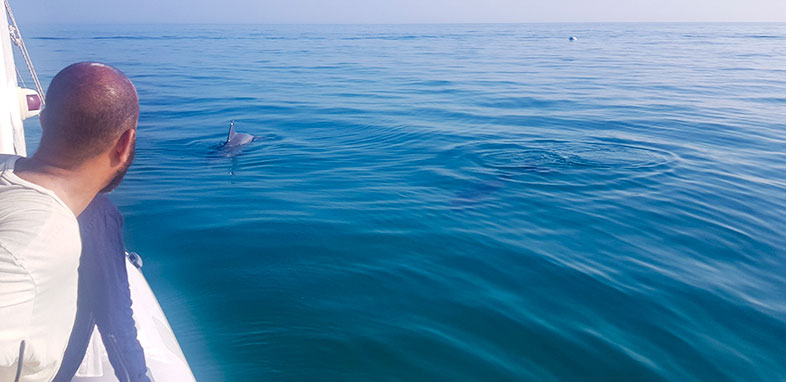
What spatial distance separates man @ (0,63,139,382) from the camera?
174cm

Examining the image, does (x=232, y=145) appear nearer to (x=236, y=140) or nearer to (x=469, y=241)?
(x=236, y=140)

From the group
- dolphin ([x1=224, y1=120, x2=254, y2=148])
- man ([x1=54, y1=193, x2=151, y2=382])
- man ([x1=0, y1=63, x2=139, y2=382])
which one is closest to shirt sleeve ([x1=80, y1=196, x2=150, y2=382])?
man ([x1=54, y1=193, x2=151, y2=382])

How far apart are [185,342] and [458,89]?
56.0 ft

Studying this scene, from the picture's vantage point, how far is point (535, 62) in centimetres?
3173

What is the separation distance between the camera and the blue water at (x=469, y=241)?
4.75 meters

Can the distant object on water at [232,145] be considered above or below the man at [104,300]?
above

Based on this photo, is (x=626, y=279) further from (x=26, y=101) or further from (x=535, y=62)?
(x=535, y=62)

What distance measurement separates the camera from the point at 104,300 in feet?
9.07

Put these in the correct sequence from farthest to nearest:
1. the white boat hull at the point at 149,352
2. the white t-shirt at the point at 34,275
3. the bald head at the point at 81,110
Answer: the white boat hull at the point at 149,352
the bald head at the point at 81,110
the white t-shirt at the point at 34,275

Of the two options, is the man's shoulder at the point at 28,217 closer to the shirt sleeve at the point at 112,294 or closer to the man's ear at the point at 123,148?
the man's ear at the point at 123,148

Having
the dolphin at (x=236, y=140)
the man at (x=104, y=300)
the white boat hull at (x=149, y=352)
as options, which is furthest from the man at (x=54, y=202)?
the dolphin at (x=236, y=140)

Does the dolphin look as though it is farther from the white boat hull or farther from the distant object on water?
the white boat hull

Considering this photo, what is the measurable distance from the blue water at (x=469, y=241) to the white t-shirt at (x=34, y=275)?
2.70 meters

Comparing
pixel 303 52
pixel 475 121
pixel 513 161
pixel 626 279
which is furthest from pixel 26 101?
pixel 303 52
